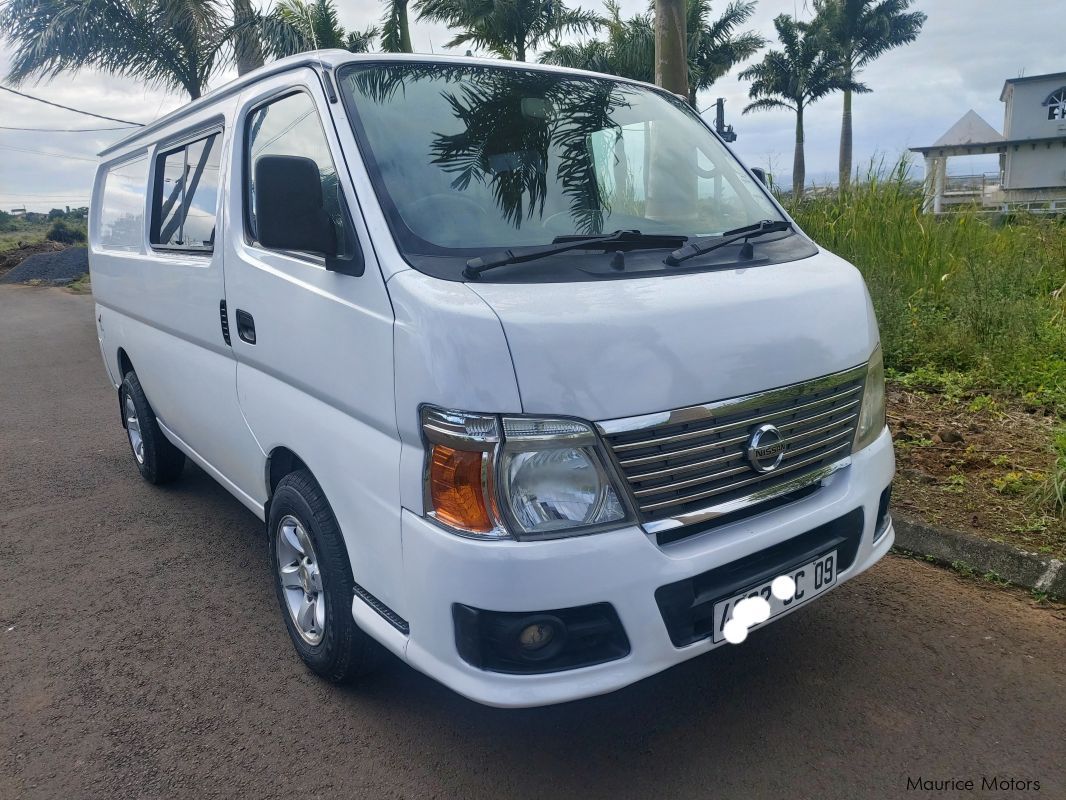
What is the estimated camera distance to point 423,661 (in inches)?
86.8

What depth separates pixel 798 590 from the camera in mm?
2430

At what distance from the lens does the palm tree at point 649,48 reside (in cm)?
2673

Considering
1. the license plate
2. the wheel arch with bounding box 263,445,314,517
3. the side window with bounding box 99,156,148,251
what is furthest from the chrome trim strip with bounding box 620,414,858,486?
the side window with bounding box 99,156,148,251

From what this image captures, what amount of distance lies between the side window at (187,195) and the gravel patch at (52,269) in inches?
868

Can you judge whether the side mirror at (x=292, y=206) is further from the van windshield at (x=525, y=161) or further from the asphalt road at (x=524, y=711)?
the asphalt road at (x=524, y=711)

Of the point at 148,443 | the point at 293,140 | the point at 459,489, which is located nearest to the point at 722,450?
the point at 459,489

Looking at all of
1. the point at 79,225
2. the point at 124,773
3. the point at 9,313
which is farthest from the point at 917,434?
the point at 79,225

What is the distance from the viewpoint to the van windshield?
8.30ft

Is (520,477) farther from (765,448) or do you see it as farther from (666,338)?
(765,448)

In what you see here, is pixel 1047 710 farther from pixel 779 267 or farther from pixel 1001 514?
pixel 779 267

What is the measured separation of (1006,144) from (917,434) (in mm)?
41821

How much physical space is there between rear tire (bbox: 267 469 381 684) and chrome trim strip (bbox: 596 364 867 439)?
41.2 inches

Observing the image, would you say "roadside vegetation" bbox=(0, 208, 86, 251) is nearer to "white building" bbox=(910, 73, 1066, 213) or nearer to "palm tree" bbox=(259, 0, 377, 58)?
"palm tree" bbox=(259, 0, 377, 58)

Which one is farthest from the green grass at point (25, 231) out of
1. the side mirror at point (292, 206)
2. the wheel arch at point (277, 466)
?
the side mirror at point (292, 206)
